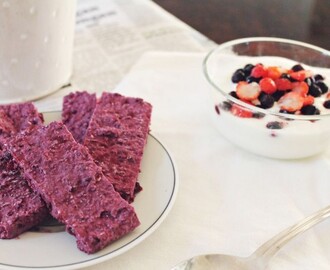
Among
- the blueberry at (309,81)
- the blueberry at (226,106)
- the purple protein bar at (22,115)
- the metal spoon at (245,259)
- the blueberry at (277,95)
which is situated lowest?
the metal spoon at (245,259)

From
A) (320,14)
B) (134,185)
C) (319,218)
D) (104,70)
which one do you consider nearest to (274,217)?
(319,218)

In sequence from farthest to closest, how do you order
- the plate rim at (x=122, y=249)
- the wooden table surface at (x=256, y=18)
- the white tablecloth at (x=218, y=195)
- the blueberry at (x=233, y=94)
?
1. the wooden table surface at (x=256, y=18)
2. the blueberry at (x=233, y=94)
3. the white tablecloth at (x=218, y=195)
4. the plate rim at (x=122, y=249)

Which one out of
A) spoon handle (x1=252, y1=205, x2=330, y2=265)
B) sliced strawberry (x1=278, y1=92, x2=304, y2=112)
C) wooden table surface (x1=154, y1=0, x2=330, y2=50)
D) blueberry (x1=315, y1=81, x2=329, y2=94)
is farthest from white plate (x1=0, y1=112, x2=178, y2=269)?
wooden table surface (x1=154, y1=0, x2=330, y2=50)

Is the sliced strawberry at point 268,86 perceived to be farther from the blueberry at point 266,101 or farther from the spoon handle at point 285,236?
the spoon handle at point 285,236

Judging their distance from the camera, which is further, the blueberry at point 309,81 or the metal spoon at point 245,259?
the blueberry at point 309,81

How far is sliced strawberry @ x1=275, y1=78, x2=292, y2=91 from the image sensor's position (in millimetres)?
998

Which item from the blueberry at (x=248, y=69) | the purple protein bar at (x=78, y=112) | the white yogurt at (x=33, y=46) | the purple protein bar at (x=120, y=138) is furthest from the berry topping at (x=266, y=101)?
the white yogurt at (x=33, y=46)

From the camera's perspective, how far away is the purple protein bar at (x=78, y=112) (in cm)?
93

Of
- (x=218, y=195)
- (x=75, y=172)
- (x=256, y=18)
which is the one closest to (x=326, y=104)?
(x=218, y=195)

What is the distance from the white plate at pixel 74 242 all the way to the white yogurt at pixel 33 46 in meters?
0.38

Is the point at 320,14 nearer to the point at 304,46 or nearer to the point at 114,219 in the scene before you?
the point at 304,46

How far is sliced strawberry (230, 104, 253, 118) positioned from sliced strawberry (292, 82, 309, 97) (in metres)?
0.11

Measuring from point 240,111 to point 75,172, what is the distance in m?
0.35

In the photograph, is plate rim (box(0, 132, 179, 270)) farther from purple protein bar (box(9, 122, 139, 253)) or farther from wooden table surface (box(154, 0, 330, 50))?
wooden table surface (box(154, 0, 330, 50))
